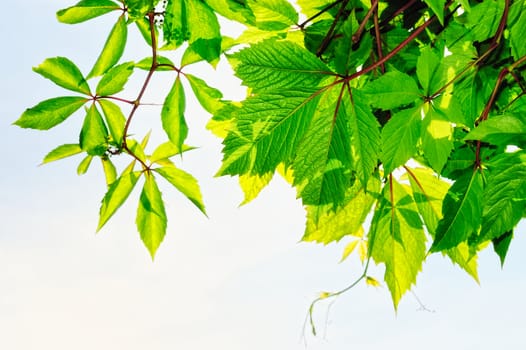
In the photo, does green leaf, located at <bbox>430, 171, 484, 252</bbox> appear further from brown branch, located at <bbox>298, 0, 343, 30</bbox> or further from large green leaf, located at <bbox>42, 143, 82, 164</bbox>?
large green leaf, located at <bbox>42, 143, 82, 164</bbox>

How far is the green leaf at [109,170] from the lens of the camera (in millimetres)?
987

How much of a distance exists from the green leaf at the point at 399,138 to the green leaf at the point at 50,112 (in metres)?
0.54

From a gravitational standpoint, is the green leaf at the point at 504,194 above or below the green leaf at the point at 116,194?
below

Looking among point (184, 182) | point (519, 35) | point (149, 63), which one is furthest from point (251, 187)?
point (519, 35)

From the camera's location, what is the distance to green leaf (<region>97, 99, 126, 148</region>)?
962 millimetres

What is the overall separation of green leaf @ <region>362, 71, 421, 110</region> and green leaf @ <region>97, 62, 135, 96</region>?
1.36ft

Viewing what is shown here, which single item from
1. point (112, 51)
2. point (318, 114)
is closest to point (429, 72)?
point (318, 114)

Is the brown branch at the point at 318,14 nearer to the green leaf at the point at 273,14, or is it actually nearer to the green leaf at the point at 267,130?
the green leaf at the point at 273,14

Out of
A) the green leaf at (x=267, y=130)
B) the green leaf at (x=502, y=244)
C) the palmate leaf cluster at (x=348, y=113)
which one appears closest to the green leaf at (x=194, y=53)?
the palmate leaf cluster at (x=348, y=113)

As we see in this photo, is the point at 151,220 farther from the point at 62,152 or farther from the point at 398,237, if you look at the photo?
the point at 398,237

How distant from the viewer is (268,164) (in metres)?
0.73

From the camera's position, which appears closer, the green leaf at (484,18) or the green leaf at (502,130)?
the green leaf at (502,130)

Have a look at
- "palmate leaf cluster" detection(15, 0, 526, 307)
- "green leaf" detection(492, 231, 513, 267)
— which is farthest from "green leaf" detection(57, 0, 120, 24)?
"green leaf" detection(492, 231, 513, 267)

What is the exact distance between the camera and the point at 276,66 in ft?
2.37
